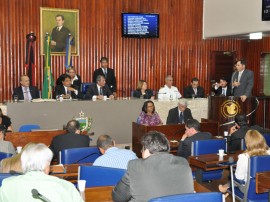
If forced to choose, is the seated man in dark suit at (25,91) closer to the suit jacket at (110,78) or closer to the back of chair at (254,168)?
the suit jacket at (110,78)

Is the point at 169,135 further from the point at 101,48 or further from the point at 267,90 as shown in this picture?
the point at 267,90

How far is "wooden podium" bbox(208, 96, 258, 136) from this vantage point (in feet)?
28.8

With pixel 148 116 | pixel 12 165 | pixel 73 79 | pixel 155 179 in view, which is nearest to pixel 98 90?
pixel 73 79

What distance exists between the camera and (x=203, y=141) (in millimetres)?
5387

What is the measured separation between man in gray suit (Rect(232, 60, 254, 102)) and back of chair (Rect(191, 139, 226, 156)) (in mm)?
3497

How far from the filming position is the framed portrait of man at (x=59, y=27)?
10641mm

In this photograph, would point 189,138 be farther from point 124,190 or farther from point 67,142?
point 124,190

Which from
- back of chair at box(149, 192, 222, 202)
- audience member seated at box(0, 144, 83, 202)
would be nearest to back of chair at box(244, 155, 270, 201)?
back of chair at box(149, 192, 222, 202)

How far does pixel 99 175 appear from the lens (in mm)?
3678

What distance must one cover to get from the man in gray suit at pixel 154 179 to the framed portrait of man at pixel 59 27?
8218 mm

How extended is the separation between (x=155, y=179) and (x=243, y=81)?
259 inches

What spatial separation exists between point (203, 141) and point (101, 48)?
652 centimetres

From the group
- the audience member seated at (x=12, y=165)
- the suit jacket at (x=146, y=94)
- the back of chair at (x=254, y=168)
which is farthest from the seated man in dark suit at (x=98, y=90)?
the audience member seated at (x=12, y=165)

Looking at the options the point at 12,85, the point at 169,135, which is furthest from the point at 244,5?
the point at 12,85
